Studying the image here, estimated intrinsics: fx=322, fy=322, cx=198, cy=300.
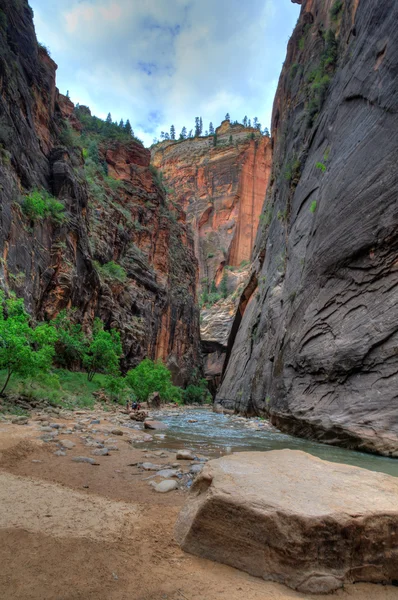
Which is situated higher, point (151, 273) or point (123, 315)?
point (151, 273)

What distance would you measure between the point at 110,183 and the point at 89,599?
40.1 meters

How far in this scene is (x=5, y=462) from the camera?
457cm

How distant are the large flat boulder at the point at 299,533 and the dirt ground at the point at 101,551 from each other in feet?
0.29

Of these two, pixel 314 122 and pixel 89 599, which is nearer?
pixel 89 599

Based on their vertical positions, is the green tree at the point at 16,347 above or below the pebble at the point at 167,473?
above

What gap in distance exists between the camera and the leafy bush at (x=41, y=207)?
16.9 m

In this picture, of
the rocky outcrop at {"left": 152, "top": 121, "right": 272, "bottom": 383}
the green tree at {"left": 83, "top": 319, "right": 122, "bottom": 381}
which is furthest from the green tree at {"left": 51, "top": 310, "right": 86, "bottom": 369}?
the rocky outcrop at {"left": 152, "top": 121, "right": 272, "bottom": 383}

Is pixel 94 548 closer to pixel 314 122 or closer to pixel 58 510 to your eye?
pixel 58 510

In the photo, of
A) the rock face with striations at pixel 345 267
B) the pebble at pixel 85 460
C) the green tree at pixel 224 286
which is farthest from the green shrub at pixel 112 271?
the green tree at pixel 224 286

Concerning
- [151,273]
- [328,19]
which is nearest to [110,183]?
[151,273]

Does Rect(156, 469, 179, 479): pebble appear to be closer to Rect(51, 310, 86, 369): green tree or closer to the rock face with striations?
the rock face with striations

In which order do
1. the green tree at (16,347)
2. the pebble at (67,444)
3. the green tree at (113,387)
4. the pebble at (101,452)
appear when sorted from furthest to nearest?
the green tree at (113,387), the green tree at (16,347), the pebble at (67,444), the pebble at (101,452)

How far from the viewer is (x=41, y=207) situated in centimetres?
1753

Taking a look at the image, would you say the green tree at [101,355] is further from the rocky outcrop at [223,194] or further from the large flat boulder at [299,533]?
the rocky outcrop at [223,194]
